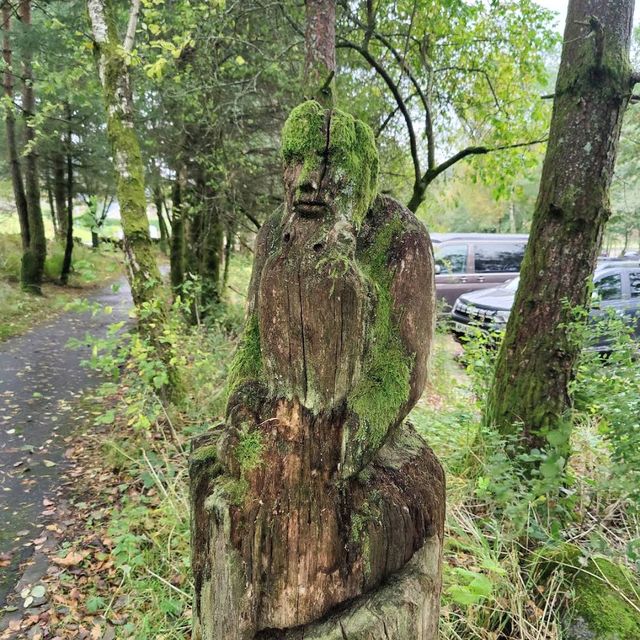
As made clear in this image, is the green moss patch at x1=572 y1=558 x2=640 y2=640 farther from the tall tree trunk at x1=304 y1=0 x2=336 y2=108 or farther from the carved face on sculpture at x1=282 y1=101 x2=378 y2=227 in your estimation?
the tall tree trunk at x1=304 y1=0 x2=336 y2=108

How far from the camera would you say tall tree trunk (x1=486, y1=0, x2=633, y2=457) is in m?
3.30

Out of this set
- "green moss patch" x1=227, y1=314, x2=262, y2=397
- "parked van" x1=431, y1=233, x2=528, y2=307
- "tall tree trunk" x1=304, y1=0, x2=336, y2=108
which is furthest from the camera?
"parked van" x1=431, y1=233, x2=528, y2=307

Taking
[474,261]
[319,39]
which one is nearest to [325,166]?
[319,39]

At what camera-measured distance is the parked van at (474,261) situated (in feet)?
39.3

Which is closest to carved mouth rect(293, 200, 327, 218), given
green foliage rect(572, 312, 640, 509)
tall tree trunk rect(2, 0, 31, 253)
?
green foliage rect(572, 312, 640, 509)

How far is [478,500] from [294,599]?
2472mm

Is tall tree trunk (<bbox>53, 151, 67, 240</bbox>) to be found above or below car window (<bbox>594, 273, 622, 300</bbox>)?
above

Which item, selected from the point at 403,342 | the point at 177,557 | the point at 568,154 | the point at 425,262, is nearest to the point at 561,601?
the point at 403,342

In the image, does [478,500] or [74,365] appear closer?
[478,500]

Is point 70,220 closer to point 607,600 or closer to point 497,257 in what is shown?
point 497,257

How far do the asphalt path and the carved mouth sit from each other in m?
2.85

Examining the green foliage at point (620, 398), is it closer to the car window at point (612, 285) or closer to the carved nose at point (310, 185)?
the carved nose at point (310, 185)

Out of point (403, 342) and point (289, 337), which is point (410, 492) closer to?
point (403, 342)

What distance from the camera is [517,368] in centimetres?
362
